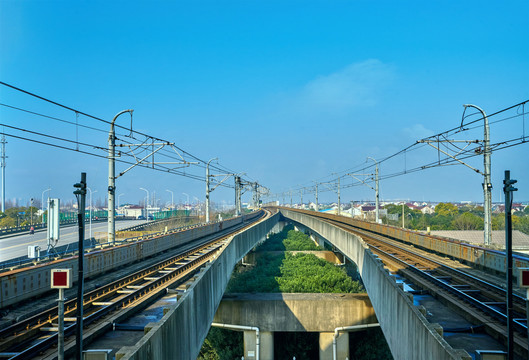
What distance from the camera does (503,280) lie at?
62.4ft

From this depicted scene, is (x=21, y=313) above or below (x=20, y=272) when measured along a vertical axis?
below

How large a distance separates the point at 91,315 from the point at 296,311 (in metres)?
15.9

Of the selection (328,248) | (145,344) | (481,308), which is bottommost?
(328,248)

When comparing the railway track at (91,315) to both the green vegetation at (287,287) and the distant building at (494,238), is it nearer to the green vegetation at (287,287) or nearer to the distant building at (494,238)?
the green vegetation at (287,287)

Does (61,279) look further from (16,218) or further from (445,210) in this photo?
(445,210)

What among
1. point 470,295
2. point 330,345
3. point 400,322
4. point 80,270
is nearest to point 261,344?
point 330,345

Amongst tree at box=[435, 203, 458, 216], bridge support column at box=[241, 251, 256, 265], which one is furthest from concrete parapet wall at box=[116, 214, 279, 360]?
tree at box=[435, 203, 458, 216]

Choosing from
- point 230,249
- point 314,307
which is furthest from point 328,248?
point 230,249

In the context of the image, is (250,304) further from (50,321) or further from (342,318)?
(50,321)

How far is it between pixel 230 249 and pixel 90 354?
50.1 ft

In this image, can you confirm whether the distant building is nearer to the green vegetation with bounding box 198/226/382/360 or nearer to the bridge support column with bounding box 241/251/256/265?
the green vegetation with bounding box 198/226/382/360

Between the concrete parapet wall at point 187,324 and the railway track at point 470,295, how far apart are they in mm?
7302

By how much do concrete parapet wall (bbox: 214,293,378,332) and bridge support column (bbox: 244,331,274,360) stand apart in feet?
1.60

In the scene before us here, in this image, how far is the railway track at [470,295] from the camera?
11.7 meters
